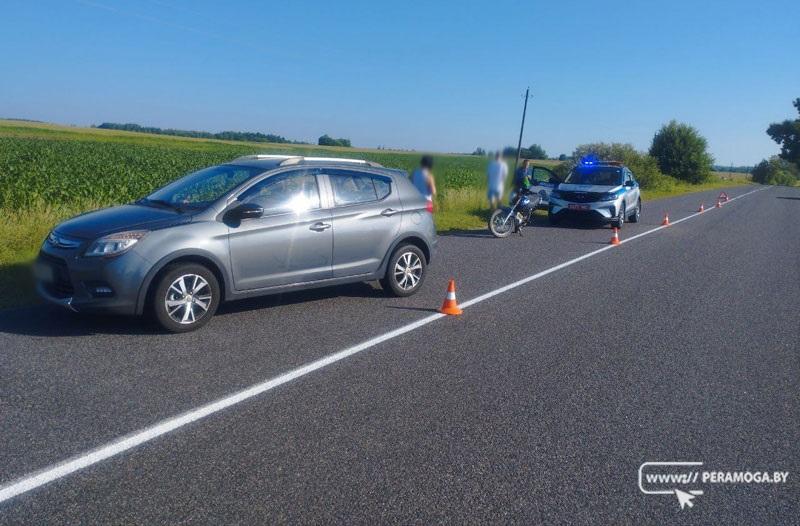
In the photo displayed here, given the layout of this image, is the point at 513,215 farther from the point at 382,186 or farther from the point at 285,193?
the point at 285,193

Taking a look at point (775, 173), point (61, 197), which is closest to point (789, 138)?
point (775, 173)

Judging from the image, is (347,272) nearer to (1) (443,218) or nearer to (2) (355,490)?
(2) (355,490)

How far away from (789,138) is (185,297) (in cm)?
10716

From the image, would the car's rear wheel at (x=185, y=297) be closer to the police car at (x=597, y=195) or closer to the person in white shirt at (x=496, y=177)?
the person in white shirt at (x=496, y=177)

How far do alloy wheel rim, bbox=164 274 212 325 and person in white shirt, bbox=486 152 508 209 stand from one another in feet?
38.8

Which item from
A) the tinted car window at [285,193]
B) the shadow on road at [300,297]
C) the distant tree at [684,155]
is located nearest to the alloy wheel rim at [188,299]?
the shadow on road at [300,297]

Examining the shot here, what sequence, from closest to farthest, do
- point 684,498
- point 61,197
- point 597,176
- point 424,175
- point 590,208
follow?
1. point 684,498
2. point 424,175
3. point 61,197
4. point 590,208
5. point 597,176

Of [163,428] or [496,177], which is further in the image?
[496,177]

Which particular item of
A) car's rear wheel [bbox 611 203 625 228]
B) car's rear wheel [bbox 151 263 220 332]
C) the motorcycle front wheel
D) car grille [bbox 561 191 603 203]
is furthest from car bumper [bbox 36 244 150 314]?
car's rear wheel [bbox 611 203 625 228]

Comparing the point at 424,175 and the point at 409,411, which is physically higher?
the point at 424,175

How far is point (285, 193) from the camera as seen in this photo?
7.16 meters

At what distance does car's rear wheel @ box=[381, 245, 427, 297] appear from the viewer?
26.9 feet

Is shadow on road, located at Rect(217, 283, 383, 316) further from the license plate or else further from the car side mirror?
the license plate

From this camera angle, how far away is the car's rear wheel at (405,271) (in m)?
8.19
